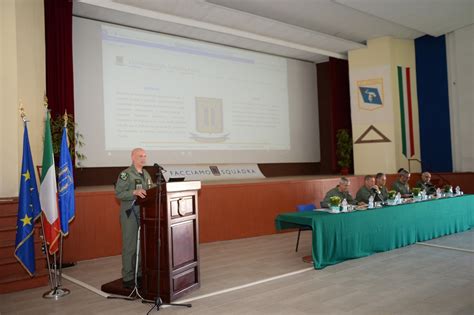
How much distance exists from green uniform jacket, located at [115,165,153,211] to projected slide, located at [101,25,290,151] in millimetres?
4140

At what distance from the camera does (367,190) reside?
20.2 feet

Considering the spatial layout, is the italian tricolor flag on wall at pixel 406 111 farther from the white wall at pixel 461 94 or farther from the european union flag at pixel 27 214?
the european union flag at pixel 27 214

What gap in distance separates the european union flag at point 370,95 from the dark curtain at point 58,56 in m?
7.17

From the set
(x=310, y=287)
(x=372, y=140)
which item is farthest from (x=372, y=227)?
(x=372, y=140)

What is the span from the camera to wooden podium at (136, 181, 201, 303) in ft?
12.0

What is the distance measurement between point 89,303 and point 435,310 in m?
3.03

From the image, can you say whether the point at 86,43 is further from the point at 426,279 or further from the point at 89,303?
the point at 426,279

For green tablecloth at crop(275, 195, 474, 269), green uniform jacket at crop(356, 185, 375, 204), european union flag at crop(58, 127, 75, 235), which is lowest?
green tablecloth at crop(275, 195, 474, 269)

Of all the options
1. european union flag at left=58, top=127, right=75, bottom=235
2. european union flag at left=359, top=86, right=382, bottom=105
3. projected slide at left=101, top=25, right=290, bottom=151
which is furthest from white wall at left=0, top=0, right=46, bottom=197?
european union flag at left=359, top=86, right=382, bottom=105

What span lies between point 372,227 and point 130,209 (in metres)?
3.16

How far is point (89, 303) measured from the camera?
12.6ft

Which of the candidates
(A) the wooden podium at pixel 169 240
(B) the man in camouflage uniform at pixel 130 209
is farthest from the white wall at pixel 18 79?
(A) the wooden podium at pixel 169 240

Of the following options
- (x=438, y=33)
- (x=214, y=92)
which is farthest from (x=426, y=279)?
(x=438, y=33)

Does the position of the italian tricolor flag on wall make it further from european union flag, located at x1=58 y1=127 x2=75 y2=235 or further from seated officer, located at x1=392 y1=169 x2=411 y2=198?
european union flag, located at x1=58 y1=127 x2=75 y2=235
